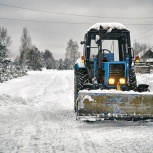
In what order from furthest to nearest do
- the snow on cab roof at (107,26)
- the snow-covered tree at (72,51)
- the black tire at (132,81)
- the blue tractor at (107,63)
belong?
1. the snow-covered tree at (72,51)
2. the snow on cab roof at (107,26)
3. the black tire at (132,81)
4. the blue tractor at (107,63)

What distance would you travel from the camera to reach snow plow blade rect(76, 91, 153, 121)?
6770 mm

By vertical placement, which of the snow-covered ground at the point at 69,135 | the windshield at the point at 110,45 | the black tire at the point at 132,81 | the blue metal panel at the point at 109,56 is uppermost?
the windshield at the point at 110,45

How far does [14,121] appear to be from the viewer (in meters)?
7.23

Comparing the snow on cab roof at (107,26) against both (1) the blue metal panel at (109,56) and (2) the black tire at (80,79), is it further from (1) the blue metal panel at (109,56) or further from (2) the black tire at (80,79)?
(2) the black tire at (80,79)

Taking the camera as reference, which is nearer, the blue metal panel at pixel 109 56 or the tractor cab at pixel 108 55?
the tractor cab at pixel 108 55

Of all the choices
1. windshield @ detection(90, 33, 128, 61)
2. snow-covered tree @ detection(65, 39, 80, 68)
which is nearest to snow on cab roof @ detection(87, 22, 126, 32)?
windshield @ detection(90, 33, 128, 61)

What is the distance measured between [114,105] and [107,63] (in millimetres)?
1893

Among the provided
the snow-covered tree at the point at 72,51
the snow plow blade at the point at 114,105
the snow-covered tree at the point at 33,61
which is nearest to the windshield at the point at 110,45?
the snow plow blade at the point at 114,105

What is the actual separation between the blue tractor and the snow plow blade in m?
0.88

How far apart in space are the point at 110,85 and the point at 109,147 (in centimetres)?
368

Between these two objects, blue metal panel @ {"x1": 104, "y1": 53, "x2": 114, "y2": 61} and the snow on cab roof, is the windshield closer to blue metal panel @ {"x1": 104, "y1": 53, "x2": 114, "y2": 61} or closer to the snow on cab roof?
blue metal panel @ {"x1": 104, "y1": 53, "x2": 114, "y2": 61}

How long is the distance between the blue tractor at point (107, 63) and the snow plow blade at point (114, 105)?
884 mm

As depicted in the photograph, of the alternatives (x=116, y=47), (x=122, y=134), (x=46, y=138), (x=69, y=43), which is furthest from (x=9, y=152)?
(x=69, y=43)

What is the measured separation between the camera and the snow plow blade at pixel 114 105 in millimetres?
6770
